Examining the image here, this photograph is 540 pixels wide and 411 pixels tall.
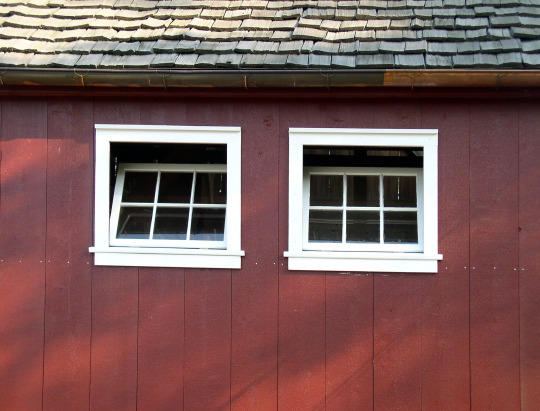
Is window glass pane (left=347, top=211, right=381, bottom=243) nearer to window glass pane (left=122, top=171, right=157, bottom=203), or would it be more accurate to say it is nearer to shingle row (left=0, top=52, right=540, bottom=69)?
shingle row (left=0, top=52, right=540, bottom=69)

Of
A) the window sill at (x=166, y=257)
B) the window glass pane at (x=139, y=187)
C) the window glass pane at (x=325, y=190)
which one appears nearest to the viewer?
the window sill at (x=166, y=257)

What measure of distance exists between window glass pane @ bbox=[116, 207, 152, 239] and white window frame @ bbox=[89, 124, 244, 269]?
15 cm

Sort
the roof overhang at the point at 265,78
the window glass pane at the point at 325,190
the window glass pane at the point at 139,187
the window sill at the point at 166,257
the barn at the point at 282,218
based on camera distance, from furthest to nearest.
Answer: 1. the window glass pane at the point at 139,187
2. the window glass pane at the point at 325,190
3. the window sill at the point at 166,257
4. the barn at the point at 282,218
5. the roof overhang at the point at 265,78

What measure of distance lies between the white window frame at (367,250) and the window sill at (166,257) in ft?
1.44

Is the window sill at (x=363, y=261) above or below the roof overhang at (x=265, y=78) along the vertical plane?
below

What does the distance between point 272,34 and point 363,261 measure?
180 centimetres

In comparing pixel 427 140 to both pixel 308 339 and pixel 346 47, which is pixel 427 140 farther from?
pixel 308 339

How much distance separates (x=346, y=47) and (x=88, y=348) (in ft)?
9.44

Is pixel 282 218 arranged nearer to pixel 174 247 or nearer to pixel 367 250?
pixel 367 250

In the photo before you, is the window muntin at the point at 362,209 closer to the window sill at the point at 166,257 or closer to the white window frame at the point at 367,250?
the white window frame at the point at 367,250

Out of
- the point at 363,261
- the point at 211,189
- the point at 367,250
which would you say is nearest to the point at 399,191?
the point at 367,250

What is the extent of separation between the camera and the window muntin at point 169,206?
183 inches

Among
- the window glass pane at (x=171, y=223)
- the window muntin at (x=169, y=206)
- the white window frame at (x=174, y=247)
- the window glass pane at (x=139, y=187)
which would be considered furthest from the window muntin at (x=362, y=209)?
the window glass pane at (x=139, y=187)

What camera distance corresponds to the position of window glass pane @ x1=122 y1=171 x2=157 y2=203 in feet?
15.6
